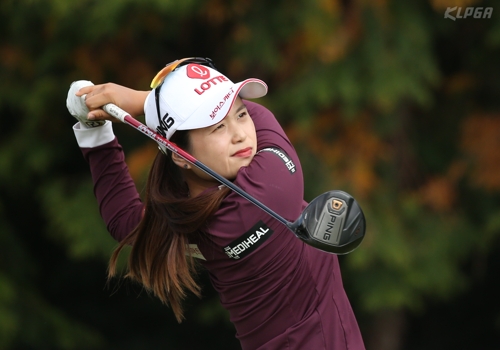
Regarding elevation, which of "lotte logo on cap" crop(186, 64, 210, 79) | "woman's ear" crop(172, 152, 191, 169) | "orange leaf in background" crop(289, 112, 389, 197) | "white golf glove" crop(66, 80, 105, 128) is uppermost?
"lotte logo on cap" crop(186, 64, 210, 79)

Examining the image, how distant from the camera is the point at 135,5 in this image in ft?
20.4

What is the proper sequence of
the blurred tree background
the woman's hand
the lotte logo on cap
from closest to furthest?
1. the lotte logo on cap
2. the woman's hand
3. the blurred tree background

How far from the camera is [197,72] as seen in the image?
264 cm

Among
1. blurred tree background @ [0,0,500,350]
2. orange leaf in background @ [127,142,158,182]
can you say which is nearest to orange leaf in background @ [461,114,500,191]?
blurred tree background @ [0,0,500,350]

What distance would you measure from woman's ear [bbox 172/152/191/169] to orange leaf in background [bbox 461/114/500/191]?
481 centimetres

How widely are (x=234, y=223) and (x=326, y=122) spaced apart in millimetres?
4376

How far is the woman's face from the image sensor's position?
2562 millimetres

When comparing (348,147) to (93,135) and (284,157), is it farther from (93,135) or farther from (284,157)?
(284,157)

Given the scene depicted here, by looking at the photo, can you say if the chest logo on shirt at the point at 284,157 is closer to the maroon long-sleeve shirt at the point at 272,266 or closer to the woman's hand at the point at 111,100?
the maroon long-sleeve shirt at the point at 272,266

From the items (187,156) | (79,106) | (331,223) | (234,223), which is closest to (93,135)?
(79,106)

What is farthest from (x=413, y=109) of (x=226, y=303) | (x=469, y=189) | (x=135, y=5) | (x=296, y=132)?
(x=226, y=303)

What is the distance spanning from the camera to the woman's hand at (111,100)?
9.23ft

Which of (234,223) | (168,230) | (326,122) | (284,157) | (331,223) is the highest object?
(284,157)

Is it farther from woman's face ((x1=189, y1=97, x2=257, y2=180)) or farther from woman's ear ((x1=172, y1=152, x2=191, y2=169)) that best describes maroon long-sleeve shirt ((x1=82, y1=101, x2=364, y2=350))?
woman's ear ((x1=172, y1=152, x2=191, y2=169))
